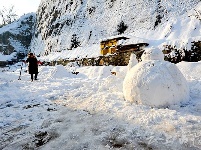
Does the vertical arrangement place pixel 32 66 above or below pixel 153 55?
below

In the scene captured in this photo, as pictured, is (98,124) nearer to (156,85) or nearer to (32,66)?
(156,85)

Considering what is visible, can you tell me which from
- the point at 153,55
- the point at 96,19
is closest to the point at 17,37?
the point at 96,19

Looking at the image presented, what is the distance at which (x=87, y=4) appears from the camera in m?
29.0

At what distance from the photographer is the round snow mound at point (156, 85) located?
4578 millimetres

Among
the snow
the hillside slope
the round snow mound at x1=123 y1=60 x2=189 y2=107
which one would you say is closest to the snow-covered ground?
the snow

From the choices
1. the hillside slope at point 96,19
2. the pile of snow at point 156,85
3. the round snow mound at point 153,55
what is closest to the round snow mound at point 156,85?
the pile of snow at point 156,85

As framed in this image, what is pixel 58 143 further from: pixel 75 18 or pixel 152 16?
pixel 75 18

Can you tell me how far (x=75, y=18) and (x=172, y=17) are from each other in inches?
624

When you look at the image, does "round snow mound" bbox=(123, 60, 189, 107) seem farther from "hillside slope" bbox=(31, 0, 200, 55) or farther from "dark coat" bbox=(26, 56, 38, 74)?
"hillside slope" bbox=(31, 0, 200, 55)

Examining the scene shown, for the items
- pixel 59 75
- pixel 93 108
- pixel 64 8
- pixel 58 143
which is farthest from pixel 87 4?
pixel 58 143

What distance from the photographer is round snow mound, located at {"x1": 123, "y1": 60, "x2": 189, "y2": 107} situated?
4.58 meters

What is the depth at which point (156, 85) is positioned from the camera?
4.58 m

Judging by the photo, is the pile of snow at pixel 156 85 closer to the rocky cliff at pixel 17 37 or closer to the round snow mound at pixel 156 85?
the round snow mound at pixel 156 85

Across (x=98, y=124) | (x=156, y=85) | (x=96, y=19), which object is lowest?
(x=98, y=124)
